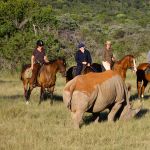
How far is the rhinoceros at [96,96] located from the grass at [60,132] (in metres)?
0.35

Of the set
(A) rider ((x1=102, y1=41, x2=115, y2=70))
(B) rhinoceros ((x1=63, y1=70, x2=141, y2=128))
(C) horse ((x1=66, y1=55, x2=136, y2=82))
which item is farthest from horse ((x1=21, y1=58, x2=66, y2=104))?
(B) rhinoceros ((x1=63, y1=70, x2=141, y2=128))

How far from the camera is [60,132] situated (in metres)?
11.0

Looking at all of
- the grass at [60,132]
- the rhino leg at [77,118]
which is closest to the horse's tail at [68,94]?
the rhino leg at [77,118]

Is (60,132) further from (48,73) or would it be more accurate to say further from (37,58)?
(37,58)

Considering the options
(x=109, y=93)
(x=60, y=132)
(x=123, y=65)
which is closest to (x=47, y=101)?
(x=123, y=65)

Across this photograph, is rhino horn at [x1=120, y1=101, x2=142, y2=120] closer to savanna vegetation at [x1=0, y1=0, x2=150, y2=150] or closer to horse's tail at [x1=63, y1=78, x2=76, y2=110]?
savanna vegetation at [x1=0, y1=0, x2=150, y2=150]

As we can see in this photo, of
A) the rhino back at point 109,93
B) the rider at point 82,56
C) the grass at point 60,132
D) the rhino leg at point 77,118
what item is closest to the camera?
the grass at point 60,132

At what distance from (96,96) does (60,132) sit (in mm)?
1389

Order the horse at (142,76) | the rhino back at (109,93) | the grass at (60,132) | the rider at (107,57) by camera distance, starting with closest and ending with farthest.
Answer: the grass at (60,132)
the rhino back at (109,93)
the rider at (107,57)
the horse at (142,76)

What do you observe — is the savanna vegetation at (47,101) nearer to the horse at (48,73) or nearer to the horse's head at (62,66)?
the horse at (48,73)

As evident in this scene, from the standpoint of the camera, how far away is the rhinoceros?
1145 centimetres

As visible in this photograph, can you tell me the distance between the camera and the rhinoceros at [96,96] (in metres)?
11.5

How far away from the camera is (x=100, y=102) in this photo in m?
11.8

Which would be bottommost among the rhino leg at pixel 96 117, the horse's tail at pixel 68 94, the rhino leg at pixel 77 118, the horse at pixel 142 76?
the horse at pixel 142 76
